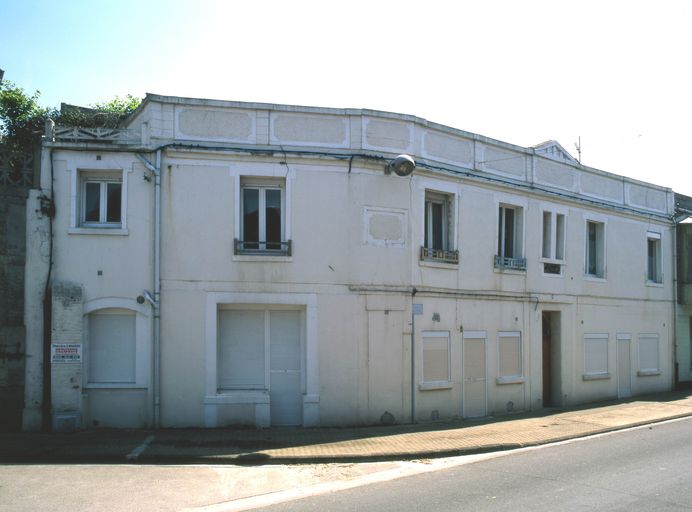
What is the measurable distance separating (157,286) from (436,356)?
6519 mm

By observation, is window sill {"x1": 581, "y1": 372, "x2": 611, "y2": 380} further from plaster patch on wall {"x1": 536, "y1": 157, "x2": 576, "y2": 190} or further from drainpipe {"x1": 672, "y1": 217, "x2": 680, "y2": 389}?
plaster patch on wall {"x1": 536, "y1": 157, "x2": 576, "y2": 190}

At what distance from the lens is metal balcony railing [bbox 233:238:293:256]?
552 inches

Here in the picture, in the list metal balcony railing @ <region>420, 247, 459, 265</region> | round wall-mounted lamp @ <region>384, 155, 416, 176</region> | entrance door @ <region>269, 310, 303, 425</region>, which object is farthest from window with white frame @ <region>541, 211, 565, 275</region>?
entrance door @ <region>269, 310, 303, 425</region>

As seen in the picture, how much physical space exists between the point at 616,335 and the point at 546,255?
14.6ft

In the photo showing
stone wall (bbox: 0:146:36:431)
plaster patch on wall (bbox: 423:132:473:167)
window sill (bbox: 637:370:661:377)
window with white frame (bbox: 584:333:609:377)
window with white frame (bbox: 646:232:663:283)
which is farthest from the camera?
window with white frame (bbox: 646:232:663:283)

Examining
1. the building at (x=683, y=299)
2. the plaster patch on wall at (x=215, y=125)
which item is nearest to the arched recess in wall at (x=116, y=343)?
the plaster patch on wall at (x=215, y=125)

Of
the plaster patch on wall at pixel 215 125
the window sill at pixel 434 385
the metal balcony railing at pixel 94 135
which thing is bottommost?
the window sill at pixel 434 385

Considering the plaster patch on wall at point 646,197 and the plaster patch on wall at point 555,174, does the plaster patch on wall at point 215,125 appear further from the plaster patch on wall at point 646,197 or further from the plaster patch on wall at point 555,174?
the plaster patch on wall at point 646,197

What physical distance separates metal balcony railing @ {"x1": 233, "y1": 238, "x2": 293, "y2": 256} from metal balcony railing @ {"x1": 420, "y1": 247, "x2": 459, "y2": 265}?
318 cm

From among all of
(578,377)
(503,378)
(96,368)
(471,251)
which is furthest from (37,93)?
(578,377)

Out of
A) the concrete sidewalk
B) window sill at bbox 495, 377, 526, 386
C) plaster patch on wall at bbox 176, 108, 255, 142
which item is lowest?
the concrete sidewalk

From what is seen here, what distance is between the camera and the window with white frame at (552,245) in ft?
61.0

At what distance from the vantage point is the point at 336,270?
46.7ft

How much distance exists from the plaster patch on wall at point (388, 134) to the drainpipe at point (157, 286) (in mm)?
4543
